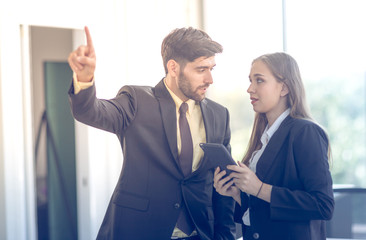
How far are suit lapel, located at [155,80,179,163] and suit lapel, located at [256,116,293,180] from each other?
0.39m

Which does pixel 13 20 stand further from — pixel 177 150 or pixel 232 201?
pixel 232 201

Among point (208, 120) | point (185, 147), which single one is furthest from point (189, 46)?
point (185, 147)

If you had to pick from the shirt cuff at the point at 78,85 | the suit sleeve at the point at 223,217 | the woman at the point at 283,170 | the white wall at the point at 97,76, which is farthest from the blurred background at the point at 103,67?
the shirt cuff at the point at 78,85

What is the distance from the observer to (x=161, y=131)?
2107mm

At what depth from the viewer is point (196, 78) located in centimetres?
221

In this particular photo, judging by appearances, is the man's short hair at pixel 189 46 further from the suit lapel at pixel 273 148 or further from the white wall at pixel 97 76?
the white wall at pixel 97 76

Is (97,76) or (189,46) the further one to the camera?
(97,76)

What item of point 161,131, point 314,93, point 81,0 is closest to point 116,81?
point 81,0

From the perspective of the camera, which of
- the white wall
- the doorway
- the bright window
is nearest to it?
the white wall

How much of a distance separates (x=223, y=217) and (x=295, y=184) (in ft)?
1.75

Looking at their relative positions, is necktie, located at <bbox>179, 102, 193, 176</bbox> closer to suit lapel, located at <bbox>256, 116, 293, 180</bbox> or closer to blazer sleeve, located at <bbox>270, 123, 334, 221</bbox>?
suit lapel, located at <bbox>256, 116, 293, 180</bbox>

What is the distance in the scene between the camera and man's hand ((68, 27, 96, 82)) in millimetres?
1617

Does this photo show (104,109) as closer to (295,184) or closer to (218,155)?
(218,155)

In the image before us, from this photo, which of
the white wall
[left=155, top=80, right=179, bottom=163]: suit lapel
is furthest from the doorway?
[left=155, top=80, right=179, bottom=163]: suit lapel
